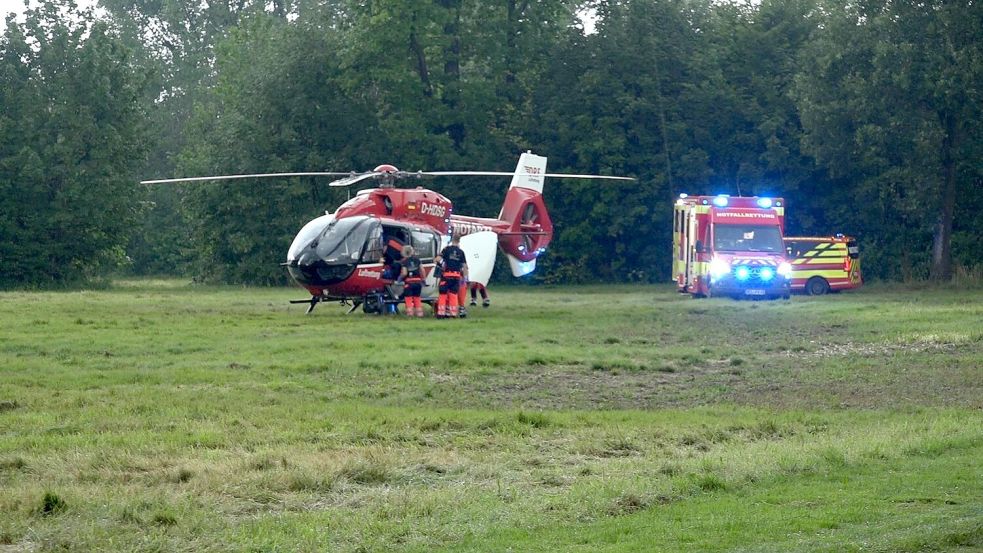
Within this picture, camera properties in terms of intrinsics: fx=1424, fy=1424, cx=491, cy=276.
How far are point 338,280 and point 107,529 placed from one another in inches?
768

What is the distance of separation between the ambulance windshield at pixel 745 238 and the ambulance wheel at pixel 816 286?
7011mm

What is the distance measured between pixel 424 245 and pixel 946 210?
19.6m

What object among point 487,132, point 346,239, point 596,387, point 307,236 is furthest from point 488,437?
point 487,132

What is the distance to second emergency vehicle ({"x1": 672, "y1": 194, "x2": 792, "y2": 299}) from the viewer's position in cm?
3444

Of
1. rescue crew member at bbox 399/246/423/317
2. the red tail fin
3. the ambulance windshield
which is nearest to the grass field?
rescue crew member at bbox 399/246/423/317

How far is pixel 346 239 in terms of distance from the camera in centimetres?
2806

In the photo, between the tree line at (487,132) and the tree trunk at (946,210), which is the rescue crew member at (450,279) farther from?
the tree trunk at (946,210)

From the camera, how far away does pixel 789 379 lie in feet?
57.8

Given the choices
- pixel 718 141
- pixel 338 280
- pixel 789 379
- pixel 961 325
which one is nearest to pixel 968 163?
pixel 718 141

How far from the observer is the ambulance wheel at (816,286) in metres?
41.4

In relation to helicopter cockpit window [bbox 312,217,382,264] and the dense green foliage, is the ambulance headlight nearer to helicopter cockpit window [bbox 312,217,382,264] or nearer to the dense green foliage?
helicopter cockpit window [bbox 312,217,382,264]

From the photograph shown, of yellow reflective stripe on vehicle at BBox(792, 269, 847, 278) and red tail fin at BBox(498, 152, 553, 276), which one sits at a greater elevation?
red tail fin at BBox(498, 152, 553, 276)

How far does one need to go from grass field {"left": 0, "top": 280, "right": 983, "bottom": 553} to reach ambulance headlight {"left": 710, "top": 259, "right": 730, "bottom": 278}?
9180mm

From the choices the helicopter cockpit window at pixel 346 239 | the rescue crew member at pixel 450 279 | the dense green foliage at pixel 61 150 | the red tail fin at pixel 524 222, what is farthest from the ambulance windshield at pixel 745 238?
the dense green foliage at pixel 61 150
